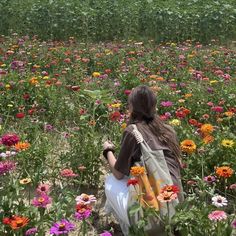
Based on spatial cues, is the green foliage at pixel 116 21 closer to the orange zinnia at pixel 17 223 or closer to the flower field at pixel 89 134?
the flower field at pixel 89 134

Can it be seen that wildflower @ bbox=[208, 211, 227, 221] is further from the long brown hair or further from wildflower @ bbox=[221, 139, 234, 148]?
wildflower @ bbox=[221, 139, 234, 148]

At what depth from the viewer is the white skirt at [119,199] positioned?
338 cm

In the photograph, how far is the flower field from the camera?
3033 millimetres

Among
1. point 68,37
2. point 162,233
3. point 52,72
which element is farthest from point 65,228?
point 68,37

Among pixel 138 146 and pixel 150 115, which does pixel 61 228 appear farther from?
pixel 150 115

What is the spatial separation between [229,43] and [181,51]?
3516mm

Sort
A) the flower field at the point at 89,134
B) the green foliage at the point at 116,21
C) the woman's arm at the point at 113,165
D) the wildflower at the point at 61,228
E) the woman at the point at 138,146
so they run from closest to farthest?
the wildflower at the point at 61,228
the flower field at the point at 89,134
the woman at the point at 138,146
the woman's arm at the point at 113,165
the green foliage at the point at 116,21

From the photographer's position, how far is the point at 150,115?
135 inches

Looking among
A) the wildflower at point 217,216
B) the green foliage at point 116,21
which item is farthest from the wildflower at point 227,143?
the green foliage at point 116,21

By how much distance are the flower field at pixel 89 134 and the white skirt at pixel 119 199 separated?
0.15 metres

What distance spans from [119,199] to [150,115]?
0.60 metres

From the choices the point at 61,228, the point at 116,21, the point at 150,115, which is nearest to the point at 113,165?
the point at 150,115

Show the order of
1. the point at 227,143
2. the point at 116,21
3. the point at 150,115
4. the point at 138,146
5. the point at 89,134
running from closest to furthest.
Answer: the point at 138,146
the point at 150,115
the point at 227,143
the point at 89,134
the point at 116,21

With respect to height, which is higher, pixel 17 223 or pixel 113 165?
pixel 17 223
